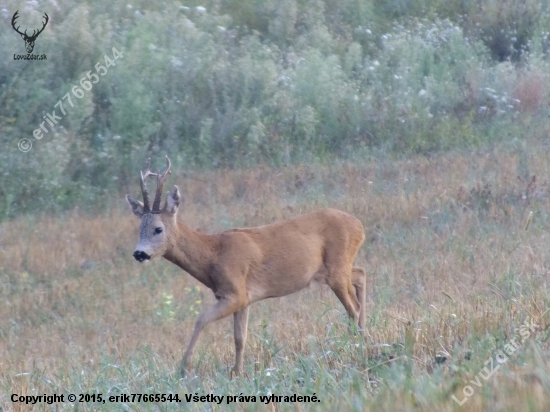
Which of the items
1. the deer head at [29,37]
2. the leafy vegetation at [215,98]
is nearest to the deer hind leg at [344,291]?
the leafy vegetation at [215,98]

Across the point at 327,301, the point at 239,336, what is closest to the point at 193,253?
the point at 239,336

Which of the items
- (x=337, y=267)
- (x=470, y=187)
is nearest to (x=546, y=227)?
(x=470, y=187)

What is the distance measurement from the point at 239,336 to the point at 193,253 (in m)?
0.92

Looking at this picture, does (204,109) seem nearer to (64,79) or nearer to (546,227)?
(64,79)

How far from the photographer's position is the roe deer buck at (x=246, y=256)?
317 inches

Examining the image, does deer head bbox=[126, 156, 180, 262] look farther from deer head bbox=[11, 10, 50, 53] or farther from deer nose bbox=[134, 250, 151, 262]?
deer head bbox=[11, 10, 50, 53]

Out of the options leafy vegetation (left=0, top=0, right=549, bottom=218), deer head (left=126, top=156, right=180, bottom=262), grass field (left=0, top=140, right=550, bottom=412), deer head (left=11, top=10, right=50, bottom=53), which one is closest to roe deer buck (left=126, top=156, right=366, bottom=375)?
deer head (left=126, top=156, right=180, bottom=262)

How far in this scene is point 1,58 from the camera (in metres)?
15.8

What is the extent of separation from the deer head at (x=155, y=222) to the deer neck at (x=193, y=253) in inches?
3.3

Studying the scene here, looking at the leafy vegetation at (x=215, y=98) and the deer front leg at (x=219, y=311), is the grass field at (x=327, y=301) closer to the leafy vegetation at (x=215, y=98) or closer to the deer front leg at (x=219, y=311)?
the deer front leg at (x=219, y=311)

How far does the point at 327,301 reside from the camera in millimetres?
10117

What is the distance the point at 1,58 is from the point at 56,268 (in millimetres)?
5431

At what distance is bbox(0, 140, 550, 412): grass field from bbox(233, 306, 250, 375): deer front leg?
0.09 m

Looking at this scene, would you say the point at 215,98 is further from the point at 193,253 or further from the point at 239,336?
the point at 239,336
